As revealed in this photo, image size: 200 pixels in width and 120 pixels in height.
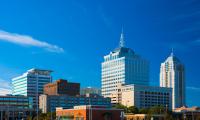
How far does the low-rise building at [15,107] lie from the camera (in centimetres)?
17141

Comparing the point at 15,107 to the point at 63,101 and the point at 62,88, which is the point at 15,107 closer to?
the point at 63,101

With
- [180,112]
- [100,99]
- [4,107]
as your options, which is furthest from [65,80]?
[180,112]

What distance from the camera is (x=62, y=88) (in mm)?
191750

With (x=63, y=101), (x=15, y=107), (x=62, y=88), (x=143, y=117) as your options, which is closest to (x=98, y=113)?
(x=143, y=117)

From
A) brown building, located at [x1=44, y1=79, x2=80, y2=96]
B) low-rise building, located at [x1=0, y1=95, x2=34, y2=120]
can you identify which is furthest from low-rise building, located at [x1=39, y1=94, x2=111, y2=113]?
brown building, located at [x1=44, y1=79, x2=80, y2=96]

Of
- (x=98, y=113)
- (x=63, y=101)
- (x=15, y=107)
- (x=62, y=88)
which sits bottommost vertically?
(x=15, y=107)

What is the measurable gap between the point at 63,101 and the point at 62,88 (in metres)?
10.2

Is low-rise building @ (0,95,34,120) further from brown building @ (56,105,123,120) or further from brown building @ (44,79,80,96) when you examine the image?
brown building @ (56,105,123,120)

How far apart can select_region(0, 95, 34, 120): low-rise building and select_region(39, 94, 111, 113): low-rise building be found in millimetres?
5855

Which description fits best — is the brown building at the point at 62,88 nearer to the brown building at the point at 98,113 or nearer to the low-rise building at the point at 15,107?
the low-rise building at the point at 15,107

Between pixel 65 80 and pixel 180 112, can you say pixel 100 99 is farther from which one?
pixel 180 112

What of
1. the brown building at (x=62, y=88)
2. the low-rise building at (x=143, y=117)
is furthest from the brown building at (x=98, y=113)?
the brown building at (x=62, y=88)

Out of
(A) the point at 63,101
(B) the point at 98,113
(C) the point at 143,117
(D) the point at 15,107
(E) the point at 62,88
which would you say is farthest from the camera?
(E) the point at 62,88

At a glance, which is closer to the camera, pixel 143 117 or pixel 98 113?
pixel 98 113
